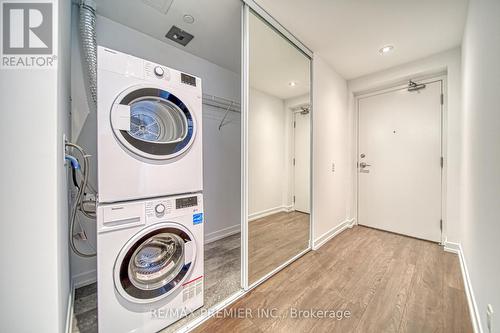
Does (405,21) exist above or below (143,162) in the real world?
above

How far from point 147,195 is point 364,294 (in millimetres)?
1840

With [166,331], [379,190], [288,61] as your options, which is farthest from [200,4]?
[379,190]

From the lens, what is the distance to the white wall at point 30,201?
69 cm

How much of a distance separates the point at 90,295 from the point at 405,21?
12.0ft

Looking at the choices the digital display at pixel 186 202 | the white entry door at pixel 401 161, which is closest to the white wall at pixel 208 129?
the digital display at pixel 186 202

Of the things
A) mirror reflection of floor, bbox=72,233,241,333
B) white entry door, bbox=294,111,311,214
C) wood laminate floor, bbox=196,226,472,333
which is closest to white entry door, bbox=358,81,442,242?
wood laminate floor, bbox=196,226,472,333

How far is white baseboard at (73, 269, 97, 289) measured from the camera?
61.4 inches

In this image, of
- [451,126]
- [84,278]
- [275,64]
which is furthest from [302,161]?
[84,278]

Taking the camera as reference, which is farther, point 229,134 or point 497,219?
point 229,134

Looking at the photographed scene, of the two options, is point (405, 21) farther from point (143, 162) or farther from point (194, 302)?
point (194, 302)

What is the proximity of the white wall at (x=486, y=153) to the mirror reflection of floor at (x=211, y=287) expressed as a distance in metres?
1.57

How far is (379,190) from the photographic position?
290 centimetres

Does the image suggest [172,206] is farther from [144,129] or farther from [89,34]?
[89,34]

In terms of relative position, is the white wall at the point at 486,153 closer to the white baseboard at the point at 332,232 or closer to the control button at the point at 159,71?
the white baseboard at the point at 332,232
